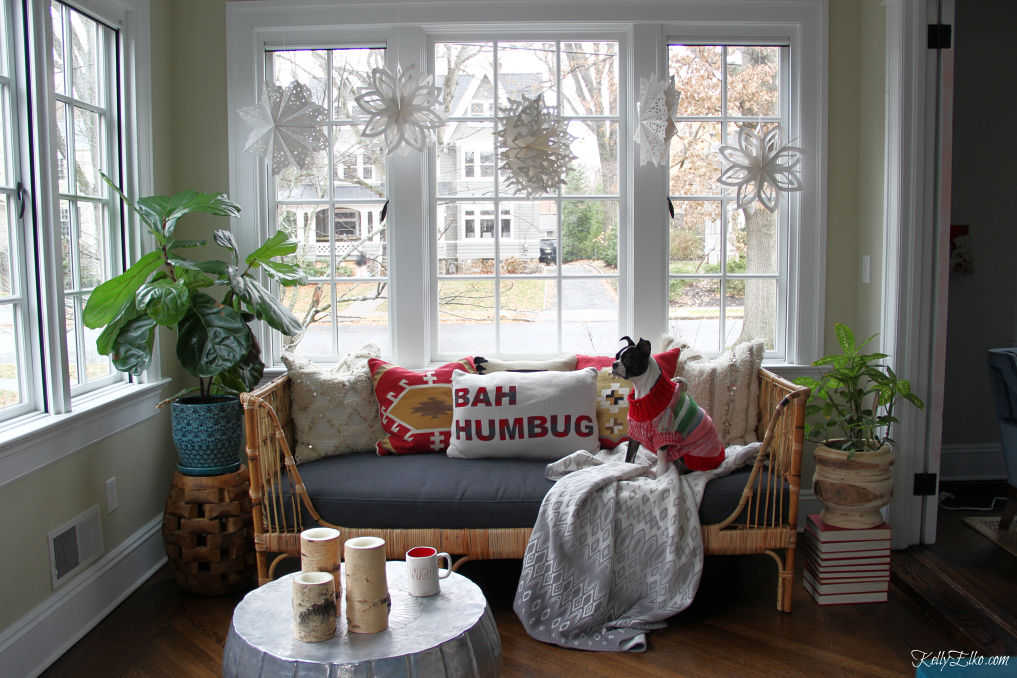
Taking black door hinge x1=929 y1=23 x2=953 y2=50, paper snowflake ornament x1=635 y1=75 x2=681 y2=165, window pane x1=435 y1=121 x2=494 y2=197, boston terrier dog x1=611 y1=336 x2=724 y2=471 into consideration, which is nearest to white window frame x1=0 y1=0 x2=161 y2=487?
window pane x1=435 y1=121 x2=494 y2=197

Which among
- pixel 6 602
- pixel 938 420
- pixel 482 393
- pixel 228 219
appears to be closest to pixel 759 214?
pixel 938 420

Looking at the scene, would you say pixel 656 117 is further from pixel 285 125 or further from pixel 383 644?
pixel 383 644

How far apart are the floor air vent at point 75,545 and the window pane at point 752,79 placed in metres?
2.88

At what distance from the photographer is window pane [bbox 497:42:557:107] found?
10.9 feet

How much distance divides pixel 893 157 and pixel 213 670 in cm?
295

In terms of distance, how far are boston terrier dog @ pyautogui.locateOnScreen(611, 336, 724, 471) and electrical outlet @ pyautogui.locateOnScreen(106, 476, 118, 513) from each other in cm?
178

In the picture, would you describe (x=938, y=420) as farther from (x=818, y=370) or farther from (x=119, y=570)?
(x=119, y=570)

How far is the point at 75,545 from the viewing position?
100.0 inches

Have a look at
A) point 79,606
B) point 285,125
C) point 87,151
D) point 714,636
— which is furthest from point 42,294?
point 714,636

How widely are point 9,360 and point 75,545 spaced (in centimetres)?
63

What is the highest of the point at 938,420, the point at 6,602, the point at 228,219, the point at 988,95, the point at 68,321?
the point at 988,95

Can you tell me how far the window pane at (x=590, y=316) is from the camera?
3.42 m

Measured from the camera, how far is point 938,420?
3127mm

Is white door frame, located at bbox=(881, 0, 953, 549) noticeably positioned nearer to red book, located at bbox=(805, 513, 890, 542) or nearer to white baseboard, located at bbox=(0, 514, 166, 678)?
red book, located at bbox=(805, 513, 890, 542)
